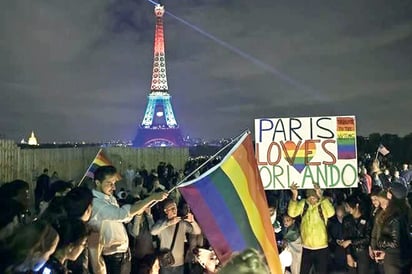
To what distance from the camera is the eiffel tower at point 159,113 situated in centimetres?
8481

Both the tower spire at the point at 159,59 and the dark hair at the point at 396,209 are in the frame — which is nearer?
the dark hair at the point at 396,209

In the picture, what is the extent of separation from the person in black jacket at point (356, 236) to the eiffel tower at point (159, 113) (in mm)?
75177

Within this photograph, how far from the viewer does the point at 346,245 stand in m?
9.04

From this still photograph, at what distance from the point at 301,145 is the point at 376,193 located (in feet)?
3.89

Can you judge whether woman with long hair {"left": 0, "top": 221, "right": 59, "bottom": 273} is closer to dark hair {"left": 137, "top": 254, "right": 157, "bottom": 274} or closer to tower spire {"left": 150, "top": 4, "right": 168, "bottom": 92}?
dark hair {"left": 137, "top": 254, "right": 157, "bottom": 274}

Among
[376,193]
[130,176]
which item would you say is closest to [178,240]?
[376,193]

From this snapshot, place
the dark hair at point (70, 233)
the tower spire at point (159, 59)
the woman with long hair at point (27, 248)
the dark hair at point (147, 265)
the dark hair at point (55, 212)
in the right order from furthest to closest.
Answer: the tower spire at point (159, 59) < the dark hair at point (147, 265) < the dark hair at point (55, 212) < the dark hair at point (70, 233) < the woman with long hair at point (27, 248)

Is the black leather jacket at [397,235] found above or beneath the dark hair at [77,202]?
beneath

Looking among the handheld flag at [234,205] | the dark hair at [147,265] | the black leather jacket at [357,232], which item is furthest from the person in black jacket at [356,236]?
the dark hair at [147,265]

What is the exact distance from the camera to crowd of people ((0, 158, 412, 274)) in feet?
14.7

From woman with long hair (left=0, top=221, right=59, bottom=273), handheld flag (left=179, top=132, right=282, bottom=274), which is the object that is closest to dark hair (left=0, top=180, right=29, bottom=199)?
woman with long hair (left=0, top=221, right=59, bottom=273)

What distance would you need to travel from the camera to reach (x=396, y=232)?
7.34 metres

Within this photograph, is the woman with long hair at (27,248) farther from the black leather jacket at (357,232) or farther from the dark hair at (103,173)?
the black leather jacket at (357,232)

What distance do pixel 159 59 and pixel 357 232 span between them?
77.5 meters
